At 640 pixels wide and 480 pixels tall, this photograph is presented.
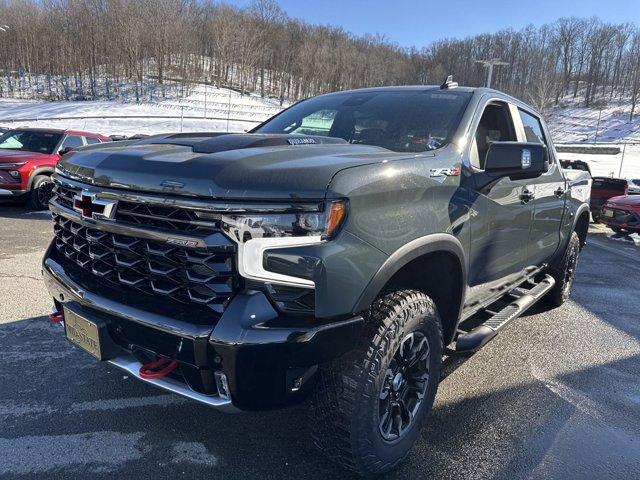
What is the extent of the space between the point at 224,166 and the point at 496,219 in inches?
75.6

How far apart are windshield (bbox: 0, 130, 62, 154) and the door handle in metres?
9.81

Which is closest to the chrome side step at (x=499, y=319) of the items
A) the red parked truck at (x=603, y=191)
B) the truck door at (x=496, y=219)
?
the truck door at (x=496, y=219)

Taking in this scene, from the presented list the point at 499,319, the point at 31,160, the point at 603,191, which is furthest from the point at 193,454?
the point at 603,191

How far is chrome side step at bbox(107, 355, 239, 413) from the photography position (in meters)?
2.02

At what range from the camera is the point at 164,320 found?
2016 mm

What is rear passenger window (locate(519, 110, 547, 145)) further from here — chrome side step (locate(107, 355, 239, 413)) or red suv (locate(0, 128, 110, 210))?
red suv (locate(0, 128, 110, 210))

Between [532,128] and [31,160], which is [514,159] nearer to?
[532,128]

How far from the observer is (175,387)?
2152 mm

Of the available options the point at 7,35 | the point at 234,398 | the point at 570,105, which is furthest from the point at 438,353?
the point at 570,105

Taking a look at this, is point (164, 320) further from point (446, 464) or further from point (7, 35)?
point (7, 35)

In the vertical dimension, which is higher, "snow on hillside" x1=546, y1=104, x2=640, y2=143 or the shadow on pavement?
"snow on hillside" x1=546, y1=104, x2=640, y2=143

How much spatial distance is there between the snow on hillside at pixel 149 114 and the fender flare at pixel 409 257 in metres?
26.4

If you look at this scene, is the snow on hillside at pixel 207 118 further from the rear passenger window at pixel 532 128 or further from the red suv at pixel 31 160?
the rear passenger window at pixel 532 128

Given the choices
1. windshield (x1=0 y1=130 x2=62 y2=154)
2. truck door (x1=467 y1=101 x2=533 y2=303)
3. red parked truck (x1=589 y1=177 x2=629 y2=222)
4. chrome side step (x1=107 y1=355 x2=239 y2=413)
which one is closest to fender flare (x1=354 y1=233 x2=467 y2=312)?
truck door (x1=467 y1=101 x2=533 y2=303)
